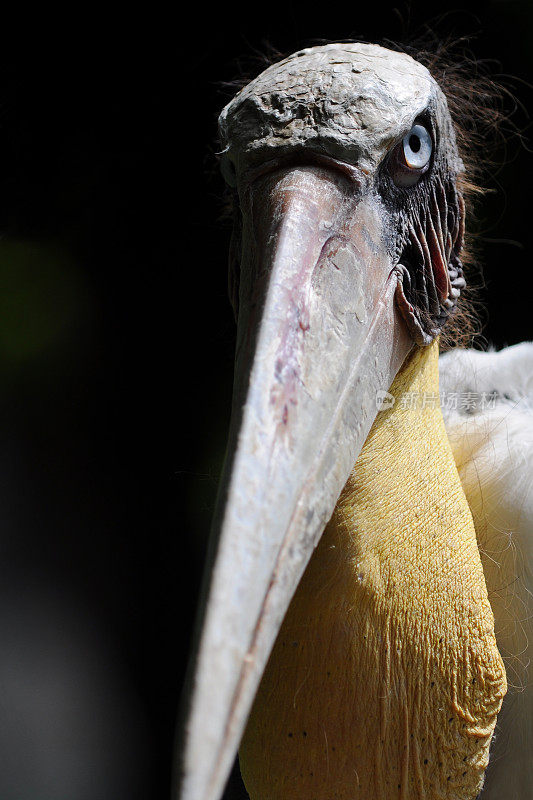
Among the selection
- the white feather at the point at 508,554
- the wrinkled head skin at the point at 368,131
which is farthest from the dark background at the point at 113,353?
the wrinkled head skin at the point at 368,131

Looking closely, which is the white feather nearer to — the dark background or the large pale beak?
the large pale beak

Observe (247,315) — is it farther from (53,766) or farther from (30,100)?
(53,766)

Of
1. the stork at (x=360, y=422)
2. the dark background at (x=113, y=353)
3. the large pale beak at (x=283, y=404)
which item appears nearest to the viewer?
the large pale beak at (x=283, y=404)

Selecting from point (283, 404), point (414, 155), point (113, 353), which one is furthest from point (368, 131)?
point (113, 353)

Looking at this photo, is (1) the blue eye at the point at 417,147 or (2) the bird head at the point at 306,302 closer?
(2) the bird head at the point at 306,302

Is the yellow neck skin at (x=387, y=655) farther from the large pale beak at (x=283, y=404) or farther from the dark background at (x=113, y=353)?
the dark background at (x=113, y=353)

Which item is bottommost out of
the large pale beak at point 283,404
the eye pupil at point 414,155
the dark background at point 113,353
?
the dark background at point 113,353

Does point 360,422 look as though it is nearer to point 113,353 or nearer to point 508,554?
point 508,554

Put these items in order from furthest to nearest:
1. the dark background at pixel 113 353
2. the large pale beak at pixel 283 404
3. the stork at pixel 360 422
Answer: the dark background at pixel 113 353
the stork at pixel 360 422
the large pale beak at pixel 283 404

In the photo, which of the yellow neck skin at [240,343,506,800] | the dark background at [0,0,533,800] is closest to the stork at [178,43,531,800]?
the yellow neck skin at [240,343,506,800]
